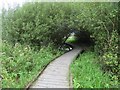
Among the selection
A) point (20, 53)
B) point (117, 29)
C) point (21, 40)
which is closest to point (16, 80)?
point (20, 53)

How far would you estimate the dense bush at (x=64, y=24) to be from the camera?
10.3m

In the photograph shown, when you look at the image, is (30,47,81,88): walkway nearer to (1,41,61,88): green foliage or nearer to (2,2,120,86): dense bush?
(1,41,61,88): green foliage

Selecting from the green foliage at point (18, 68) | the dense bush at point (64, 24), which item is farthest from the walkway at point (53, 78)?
the dense bush at point (64, 24)

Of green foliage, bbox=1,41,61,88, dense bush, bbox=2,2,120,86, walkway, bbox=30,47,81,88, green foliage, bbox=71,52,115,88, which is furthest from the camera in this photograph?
dense bush, bbox=2,2,120,86

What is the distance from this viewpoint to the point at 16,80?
26.0 ft

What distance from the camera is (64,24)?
54.5 feet

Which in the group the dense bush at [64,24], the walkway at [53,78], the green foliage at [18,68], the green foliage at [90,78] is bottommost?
the green foliage at [90,78]

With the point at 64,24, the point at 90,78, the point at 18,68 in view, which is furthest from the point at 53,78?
the point at 64,24

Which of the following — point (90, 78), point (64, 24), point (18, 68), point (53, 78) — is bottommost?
point (90, 78)

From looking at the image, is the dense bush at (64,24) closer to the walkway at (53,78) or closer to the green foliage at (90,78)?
the green foliage at (90,78)

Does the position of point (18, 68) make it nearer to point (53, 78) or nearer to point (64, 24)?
point (53, 78)

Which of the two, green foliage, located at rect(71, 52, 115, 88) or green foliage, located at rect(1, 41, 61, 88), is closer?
green foliage, located at rect(1, 41, 61, 88)

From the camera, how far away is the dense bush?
1029 cm

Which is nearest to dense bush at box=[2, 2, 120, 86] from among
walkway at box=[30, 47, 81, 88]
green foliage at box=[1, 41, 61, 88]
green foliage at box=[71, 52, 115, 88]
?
green foliage at box=[71, 52, 115, 88]
